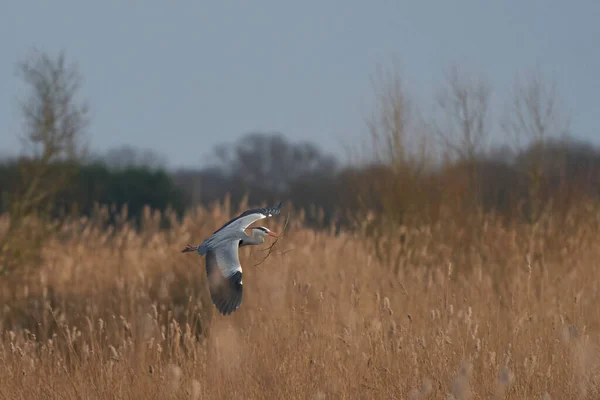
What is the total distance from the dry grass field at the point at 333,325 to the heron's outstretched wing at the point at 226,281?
406mm

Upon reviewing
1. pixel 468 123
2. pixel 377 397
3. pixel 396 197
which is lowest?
pixel 377 397

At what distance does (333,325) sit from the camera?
194 inches

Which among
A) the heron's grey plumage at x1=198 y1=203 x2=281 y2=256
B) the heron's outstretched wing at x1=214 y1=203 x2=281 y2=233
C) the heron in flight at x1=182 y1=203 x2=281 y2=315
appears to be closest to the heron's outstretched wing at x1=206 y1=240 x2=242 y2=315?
the heron in flight at x1=182 y1=203 x2=281 y2=315

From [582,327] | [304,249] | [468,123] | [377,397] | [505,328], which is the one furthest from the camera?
[468,123]

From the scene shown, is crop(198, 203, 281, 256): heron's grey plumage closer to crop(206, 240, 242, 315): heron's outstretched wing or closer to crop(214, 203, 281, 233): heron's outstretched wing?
crop(214, 203, 281, 233): heron's outstretched wing

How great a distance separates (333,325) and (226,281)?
101 cm

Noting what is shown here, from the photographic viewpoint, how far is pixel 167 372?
455cm

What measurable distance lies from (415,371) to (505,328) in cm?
125

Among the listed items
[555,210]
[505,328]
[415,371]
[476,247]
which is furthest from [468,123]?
[415,371]

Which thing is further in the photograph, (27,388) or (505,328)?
(505,328)

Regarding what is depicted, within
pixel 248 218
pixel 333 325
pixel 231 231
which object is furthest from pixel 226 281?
pixel 333 325

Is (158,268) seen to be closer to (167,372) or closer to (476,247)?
(476,247)

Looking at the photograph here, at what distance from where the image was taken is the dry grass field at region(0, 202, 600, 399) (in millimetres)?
4355

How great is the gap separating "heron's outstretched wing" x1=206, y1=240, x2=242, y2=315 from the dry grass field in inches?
16.0
